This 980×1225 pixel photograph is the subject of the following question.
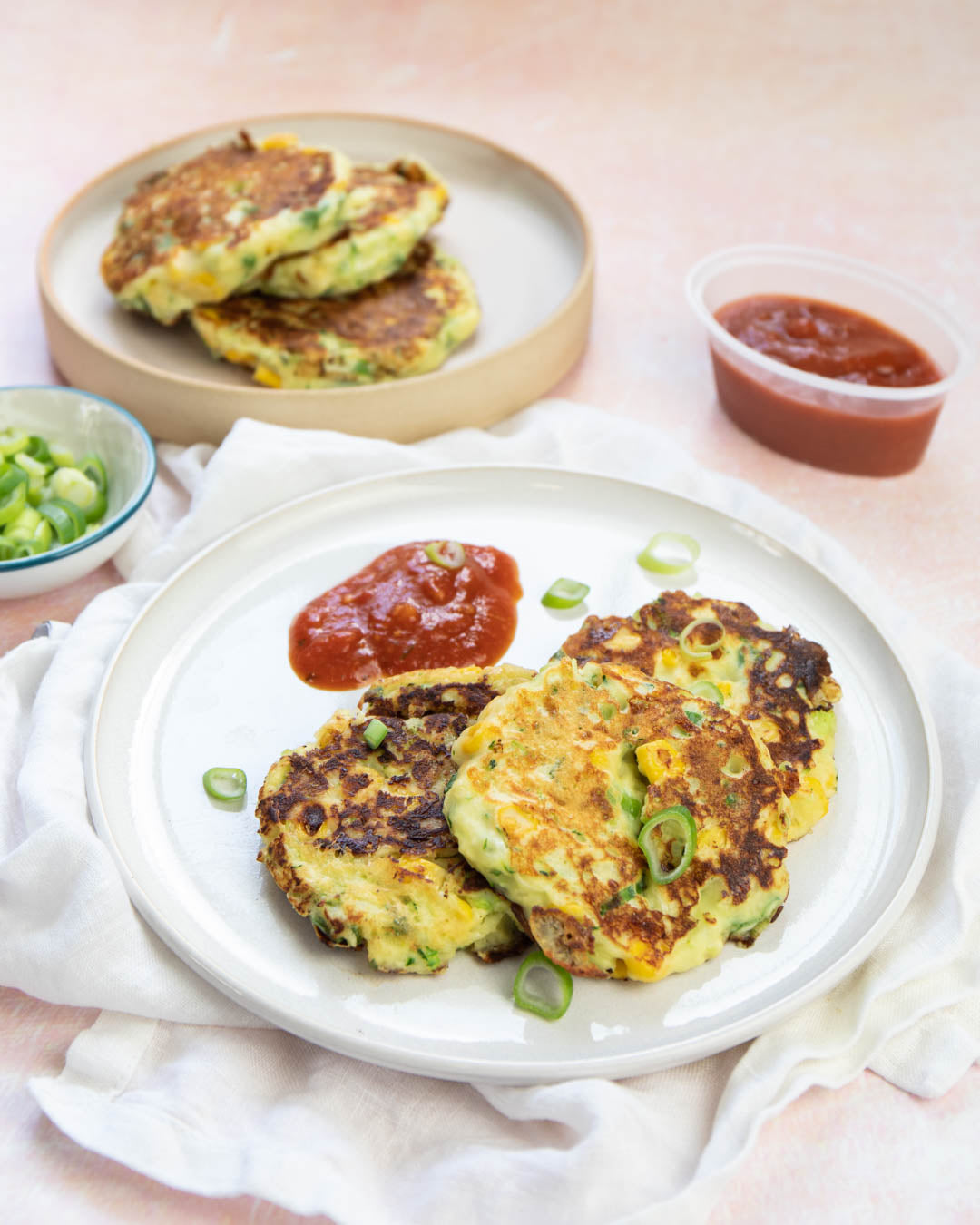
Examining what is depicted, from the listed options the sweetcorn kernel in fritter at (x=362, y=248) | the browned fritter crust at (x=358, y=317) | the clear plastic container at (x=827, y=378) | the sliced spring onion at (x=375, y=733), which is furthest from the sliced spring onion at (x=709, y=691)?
the sweetcorn kernel in fritter at (x=362, y=248)

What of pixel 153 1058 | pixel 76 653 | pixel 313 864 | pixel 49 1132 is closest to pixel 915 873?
pixel 313 864

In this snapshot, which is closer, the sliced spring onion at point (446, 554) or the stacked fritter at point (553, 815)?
the stacked fritter at point (553, 815)

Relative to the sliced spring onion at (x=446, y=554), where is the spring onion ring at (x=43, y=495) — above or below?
above

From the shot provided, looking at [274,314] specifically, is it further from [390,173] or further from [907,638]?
[907,638]

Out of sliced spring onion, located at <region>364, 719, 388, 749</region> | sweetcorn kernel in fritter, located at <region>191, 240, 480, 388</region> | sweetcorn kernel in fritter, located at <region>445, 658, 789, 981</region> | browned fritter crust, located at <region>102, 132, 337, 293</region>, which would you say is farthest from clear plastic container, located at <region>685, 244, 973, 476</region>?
sliced spring onion, located at <region>364, 719, 388, 749</region>

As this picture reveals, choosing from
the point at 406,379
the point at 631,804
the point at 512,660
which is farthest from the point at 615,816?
the point at 406,379

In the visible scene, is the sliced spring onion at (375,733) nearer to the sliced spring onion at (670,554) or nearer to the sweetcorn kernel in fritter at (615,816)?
the sweetcorn kernel in fritter at (615,816)

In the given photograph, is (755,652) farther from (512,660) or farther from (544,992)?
(544,992)
